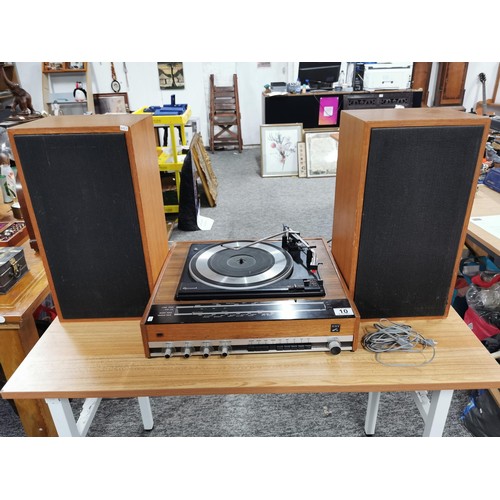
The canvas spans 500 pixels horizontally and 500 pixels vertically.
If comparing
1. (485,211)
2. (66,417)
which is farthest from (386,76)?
(66,417)

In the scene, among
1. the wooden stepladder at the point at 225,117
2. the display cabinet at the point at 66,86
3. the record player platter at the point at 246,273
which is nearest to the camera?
the record player platter at the point at 246,273

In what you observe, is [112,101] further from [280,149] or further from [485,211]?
[485,211]

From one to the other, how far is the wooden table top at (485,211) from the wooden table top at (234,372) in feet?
2.41

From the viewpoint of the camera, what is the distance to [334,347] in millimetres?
992

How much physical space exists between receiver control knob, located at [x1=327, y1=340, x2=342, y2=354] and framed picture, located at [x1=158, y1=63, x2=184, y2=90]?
580cm

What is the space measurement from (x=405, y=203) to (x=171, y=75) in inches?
226

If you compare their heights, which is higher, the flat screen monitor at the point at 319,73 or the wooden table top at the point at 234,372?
the flat screen monitor at the point at 319,73

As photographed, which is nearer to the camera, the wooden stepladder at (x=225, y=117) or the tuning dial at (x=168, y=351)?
the tuning dial at (x=168, y=351)

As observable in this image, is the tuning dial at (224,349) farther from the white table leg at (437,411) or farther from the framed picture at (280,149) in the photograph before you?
Result: the framed picture at (280,149)

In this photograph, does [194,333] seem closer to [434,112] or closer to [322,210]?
[434,112]

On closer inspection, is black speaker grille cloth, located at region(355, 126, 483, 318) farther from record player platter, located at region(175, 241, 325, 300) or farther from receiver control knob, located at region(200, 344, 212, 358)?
receiver control knob, located at region(200, 344, 212, 358)

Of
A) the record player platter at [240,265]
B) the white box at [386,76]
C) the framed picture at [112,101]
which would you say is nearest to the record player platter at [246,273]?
the record player platter at [240,265]

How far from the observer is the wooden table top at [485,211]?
1.66 metres

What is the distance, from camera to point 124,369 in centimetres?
101
